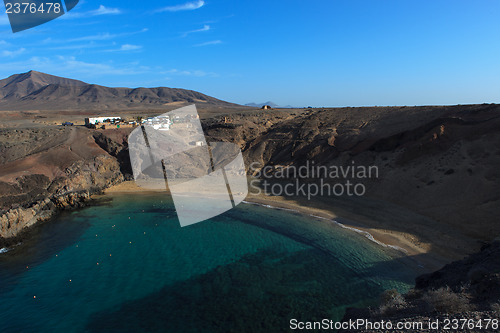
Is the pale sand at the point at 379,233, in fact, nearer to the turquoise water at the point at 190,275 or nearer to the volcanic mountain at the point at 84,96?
the turquoise water at the point at 190,275

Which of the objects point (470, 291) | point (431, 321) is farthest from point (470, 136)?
point (431, 321)

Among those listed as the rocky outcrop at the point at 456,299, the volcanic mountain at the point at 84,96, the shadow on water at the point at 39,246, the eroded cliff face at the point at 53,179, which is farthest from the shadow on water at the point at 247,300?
the volcanic mountain at the point at 84,96

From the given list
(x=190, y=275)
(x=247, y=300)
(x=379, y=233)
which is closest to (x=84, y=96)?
(x=190, y=275)

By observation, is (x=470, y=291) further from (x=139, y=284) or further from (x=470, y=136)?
(x=470, y=136)
